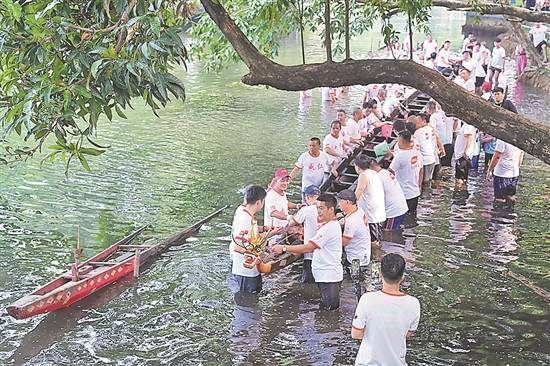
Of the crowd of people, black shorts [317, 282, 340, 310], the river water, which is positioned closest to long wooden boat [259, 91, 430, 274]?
the crowd of people

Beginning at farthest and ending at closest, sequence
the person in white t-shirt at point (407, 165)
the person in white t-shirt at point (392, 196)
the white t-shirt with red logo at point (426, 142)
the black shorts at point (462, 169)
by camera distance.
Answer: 1. the black shorts at point (462, 169)
2. the white t-shirt with red logo at point (426, 142)
3. the person in white t-shirt at point (407, 165)
4. the person in white t-shirt at point (392, 196)

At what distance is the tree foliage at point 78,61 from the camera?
511 cm

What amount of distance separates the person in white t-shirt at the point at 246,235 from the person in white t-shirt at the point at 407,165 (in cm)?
356

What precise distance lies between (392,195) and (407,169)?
0.87m

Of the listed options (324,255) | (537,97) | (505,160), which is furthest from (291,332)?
(537,97)

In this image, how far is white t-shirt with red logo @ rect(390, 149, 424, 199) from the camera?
12.8m

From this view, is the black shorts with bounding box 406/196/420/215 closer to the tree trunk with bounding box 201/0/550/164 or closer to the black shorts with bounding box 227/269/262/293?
the black shorts with bounding box 227/269/262/293

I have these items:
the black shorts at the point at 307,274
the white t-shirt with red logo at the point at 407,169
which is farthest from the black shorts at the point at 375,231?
the black shorts at the point at 307,274

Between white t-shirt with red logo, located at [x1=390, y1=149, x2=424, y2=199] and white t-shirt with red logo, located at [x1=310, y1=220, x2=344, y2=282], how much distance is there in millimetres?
3928

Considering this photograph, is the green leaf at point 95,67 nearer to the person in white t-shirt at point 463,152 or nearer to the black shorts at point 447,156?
the person in white t-shirt at point 463,152

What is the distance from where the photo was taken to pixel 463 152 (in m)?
15.4

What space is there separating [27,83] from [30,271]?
20.5 ft

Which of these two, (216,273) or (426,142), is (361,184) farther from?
(426,142)

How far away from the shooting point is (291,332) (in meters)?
9.28
